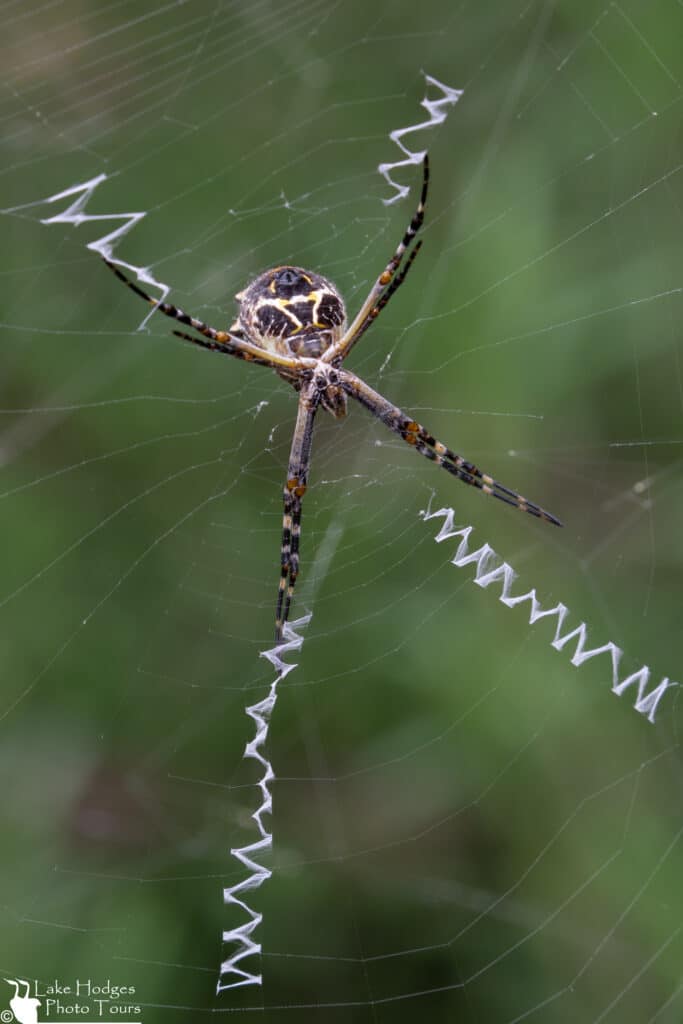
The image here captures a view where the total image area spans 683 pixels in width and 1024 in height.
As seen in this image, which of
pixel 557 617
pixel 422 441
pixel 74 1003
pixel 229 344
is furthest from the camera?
pixel 557 617

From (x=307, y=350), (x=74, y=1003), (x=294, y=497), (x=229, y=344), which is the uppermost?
(x=307, y=350)

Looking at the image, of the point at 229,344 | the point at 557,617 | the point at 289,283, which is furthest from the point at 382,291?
the point at 557,617

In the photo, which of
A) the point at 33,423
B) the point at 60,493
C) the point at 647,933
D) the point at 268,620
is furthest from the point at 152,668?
the point at 647,933

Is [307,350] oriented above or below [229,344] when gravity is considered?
above

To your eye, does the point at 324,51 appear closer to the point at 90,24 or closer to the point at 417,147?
the point at 417,147

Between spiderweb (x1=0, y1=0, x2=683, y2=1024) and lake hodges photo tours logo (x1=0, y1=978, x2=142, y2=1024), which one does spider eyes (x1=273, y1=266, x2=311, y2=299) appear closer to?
spiderweb (x1=0, y1=0, x2=683, y2=1024)

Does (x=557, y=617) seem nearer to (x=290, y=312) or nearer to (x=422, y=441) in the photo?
(x=422, y=441)

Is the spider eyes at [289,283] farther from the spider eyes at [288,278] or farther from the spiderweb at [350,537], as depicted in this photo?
the spiderweb at [350,537]

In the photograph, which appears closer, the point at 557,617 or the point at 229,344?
the point at 229,344

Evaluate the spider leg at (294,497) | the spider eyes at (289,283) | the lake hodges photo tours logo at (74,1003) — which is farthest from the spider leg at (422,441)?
the lake hodges photo tours logo at (74,1003)
